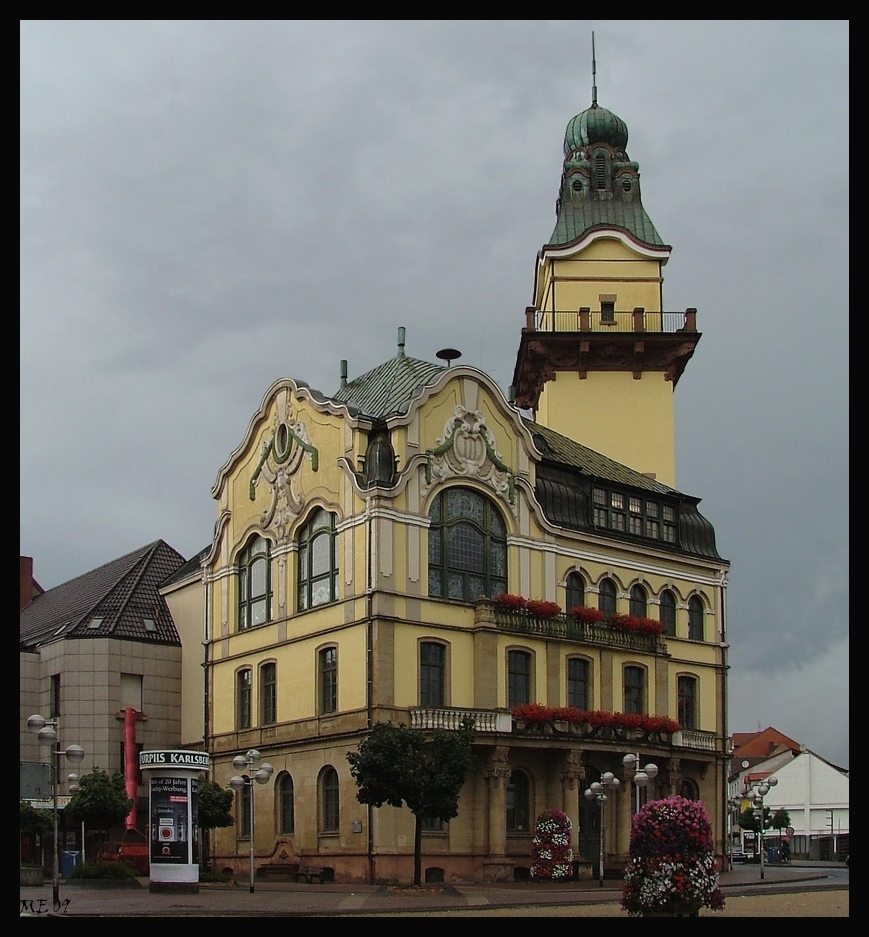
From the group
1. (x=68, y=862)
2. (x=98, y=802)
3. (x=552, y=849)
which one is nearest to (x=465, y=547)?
(x=552, y=849)

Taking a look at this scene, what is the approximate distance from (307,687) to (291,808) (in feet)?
14.1

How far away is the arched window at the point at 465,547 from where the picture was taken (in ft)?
165

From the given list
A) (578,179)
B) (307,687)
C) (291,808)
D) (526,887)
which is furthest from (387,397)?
(578,179)

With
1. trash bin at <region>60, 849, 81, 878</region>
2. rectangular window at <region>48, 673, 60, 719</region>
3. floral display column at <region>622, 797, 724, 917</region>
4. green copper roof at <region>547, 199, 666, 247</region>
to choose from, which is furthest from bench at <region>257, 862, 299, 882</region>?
green copper roof at <region>547, 199, 666, 247</region>

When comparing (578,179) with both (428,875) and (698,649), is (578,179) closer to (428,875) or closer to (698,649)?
(698,649)

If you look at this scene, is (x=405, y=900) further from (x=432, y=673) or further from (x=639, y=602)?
(x=639, y=602)

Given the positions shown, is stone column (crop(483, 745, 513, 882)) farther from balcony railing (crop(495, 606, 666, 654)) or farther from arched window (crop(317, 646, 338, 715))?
arched window (crop(317, 646, 338, 715))

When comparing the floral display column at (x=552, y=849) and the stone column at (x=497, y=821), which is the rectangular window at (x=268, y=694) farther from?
the floral display column at (x=552, y=849)

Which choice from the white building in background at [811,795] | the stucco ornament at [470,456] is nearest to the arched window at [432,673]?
the stucco ornament at [470,456]

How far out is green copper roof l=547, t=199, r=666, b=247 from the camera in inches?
2758

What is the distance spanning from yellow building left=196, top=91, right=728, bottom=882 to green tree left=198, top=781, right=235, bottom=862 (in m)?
2.34

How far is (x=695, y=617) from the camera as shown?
59969 mm

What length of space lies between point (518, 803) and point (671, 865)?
2329 cm

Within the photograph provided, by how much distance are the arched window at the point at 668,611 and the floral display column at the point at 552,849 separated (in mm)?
11479
